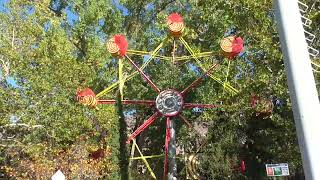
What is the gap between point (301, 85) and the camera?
234 inches

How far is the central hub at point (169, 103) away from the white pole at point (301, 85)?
80.5ft

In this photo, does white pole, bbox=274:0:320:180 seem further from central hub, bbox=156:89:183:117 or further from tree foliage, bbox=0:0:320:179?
central hub, bbox=156:89:183:117

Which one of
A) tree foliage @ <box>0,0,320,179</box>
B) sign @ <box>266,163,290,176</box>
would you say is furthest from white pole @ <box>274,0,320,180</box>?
tree foliage @ <box>0,0,320,179</box>

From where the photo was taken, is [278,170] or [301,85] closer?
[301,85]

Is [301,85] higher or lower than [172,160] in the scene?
lower

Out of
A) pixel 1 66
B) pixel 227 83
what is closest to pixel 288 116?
pixel 227 83

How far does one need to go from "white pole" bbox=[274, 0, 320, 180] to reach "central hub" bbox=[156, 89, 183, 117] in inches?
967

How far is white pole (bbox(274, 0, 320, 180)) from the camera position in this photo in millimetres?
5699

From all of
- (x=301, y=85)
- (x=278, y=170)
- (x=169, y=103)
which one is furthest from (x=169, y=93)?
(x=301, y=85)

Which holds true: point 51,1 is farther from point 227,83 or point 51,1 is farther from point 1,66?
point 227,83

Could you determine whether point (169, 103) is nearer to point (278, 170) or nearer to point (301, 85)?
point (278, 170)

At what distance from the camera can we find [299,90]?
5941mm

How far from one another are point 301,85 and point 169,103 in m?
25.2

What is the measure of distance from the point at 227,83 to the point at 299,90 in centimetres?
2259
